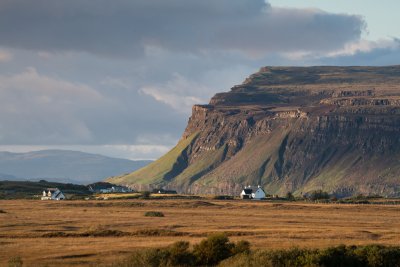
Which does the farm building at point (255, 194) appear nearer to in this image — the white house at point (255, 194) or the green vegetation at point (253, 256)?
the white house at point (255, 194)

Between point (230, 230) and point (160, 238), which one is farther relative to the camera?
point (230, 230)

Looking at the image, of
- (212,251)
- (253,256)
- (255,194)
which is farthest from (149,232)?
(255,194)

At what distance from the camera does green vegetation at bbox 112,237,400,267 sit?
4712 centimetres

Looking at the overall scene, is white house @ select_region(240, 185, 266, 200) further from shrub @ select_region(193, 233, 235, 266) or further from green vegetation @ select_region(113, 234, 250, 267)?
shrub @ select_region(193, 233, 235, 266)

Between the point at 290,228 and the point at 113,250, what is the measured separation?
27613 millimetres

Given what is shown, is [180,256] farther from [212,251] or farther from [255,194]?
[255,194]

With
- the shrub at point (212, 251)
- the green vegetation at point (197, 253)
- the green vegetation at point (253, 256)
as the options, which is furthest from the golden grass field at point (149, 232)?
the shrub at point (212, 251)

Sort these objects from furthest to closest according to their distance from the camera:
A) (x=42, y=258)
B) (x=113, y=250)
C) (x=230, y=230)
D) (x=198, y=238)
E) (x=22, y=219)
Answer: (x=22, y=219) → (x=230, y=230) → (x=198, y=238) → (x=113, y=250) → (x=42, y=258)

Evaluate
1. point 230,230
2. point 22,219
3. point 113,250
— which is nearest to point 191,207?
point 22,219

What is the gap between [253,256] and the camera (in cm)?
4738

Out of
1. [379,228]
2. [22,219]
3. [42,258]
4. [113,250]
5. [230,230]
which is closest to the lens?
[42,258]

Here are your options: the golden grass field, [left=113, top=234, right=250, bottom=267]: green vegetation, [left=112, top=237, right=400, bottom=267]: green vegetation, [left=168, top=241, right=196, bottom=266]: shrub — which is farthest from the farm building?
[left=168, top=241, right=196, bottom=266]: shrub

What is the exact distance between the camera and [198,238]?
66500 millimetres

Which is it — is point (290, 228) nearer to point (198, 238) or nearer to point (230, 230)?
point (230, 230)
